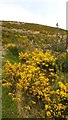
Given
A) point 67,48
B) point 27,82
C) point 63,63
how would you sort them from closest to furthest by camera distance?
1. point 27,82
2. point 63,63
3. point 67,48

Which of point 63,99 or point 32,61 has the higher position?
point 32,61

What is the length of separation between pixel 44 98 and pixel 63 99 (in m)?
0.70

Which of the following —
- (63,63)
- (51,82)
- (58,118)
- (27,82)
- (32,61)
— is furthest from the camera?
(63,63)

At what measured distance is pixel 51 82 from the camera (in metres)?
13.6

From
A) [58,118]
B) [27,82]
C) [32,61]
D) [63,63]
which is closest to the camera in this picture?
[58,118]

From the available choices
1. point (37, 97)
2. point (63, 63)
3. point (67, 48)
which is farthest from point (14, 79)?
point (67, 48)

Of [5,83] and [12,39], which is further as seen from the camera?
[12,39]

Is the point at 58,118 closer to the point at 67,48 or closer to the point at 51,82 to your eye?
the point at 51,82

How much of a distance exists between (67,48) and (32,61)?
670 centimetres

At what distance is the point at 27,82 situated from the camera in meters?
12.4

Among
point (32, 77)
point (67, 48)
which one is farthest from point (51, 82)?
point (67, 48)

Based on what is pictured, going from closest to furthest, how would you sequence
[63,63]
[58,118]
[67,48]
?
[58,118], [63,63], [67,48]

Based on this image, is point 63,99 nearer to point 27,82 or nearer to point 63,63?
point 27,82

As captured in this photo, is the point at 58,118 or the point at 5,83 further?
the point at 5,83
